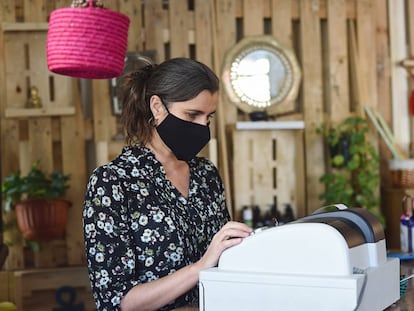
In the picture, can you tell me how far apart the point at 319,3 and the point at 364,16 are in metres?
0.31

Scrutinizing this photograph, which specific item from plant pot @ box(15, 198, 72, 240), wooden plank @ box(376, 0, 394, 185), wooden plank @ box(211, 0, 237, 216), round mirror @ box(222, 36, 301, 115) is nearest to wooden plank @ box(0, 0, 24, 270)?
plant pot @ box(15, 198, 72, 240)

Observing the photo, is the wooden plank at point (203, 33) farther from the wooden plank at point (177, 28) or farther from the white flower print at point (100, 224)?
the white flower print at point (100, 224)

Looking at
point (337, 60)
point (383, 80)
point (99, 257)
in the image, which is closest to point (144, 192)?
point (99, 257)

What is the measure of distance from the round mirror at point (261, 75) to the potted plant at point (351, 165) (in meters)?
0.34

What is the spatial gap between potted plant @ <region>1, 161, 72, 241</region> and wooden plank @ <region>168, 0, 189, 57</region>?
1050mm

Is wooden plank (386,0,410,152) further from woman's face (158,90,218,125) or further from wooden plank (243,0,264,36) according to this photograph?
woman's face (158,90,218,125)

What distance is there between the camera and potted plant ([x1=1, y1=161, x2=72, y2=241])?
4527 mm

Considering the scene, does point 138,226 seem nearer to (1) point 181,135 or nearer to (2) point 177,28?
(1) point 181,135

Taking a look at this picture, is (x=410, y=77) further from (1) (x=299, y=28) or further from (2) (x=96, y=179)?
(2) (x=96, y=179)

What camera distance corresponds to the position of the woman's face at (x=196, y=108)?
97.2 inches

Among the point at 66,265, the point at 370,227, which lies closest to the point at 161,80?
the point at 370,227

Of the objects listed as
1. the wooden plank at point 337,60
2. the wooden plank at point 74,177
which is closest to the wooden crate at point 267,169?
the wooden plank at point 337,60

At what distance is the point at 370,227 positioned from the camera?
6.48ft

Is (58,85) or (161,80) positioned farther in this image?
(58,85)
